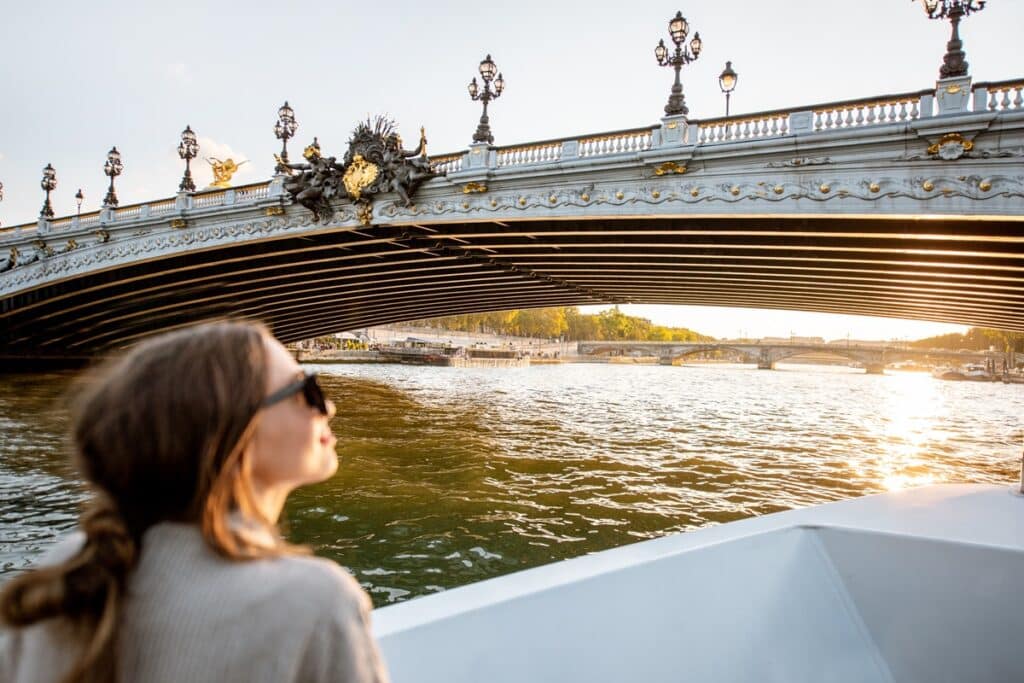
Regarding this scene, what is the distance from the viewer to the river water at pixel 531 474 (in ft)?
24.7

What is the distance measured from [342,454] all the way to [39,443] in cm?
709

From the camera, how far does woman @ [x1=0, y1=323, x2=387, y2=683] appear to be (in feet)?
3.33

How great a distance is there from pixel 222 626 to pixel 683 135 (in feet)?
58.7

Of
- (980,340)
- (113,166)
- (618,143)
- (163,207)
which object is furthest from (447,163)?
(980,340)

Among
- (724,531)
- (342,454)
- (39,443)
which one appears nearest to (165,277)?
(39,443)

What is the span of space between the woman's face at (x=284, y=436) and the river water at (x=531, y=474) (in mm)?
5183

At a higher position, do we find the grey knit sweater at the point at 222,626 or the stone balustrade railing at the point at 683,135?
the stone balustrade railing at the point at 683,135

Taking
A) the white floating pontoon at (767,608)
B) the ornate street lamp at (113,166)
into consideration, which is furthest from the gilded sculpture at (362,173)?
the white floating pontoon at (767,608)

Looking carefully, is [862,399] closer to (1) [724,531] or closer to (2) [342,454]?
(2) [342,454]

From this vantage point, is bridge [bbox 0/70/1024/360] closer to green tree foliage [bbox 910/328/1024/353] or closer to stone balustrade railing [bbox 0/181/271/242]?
stone balustrade railing [bbox 0/181/271/242]

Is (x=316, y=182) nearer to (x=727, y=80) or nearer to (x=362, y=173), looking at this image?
(x=362, y=173)

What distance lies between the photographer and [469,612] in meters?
2.08

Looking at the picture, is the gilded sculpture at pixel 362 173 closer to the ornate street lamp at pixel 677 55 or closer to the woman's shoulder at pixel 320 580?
the ornate street lamp at pixel 677 55

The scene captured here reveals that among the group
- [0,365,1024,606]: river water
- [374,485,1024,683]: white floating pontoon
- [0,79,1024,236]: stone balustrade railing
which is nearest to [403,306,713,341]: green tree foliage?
[0,79,1024,236]: stone balustrade railing
